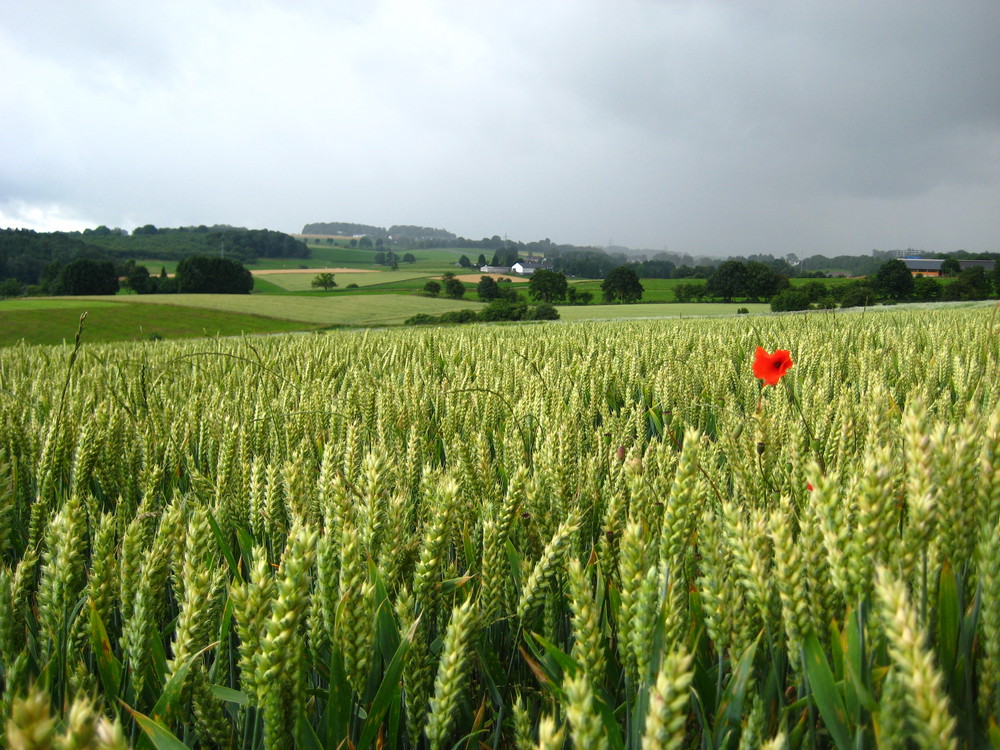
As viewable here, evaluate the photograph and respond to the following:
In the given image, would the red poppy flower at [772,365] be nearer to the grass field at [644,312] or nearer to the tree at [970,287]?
the grass field at [644,312]

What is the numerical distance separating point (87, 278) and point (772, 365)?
2779 inches

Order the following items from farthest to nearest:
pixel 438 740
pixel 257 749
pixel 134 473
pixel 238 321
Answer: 1. pixel 238 321
2. pixel 134 473
3. pixel 257 749
4. pixel 438 740

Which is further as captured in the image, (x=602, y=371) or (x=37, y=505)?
(x=602, y=371)

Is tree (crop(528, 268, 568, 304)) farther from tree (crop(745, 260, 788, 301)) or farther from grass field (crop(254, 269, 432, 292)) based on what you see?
tree (crop(745, 260, 788, 301))

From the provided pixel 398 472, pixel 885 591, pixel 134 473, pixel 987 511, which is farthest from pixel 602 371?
pixel 885 591

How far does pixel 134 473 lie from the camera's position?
1600 mm

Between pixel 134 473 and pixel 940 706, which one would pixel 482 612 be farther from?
pixel 134 473

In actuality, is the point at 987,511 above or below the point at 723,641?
above

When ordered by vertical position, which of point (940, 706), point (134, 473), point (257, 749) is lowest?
point (257, 749)

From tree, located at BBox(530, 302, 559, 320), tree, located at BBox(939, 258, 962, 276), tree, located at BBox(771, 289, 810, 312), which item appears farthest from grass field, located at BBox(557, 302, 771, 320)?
tree, located at BBox(939, 258, 962, 276)

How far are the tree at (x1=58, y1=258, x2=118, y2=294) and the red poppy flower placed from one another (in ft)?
230

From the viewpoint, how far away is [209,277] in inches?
2446

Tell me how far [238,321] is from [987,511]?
3835 centimetres

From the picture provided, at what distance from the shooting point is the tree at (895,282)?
46.1 metres
